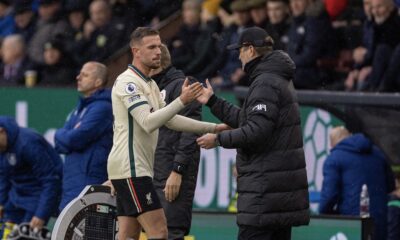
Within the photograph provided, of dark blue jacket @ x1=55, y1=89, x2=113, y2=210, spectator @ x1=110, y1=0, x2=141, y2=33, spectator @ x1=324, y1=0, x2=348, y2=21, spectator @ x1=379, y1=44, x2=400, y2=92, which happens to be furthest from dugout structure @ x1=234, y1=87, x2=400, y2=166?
spectator @ x1=110, y1=0, x2=141, y2=33

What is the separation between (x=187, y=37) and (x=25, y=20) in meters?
3.80

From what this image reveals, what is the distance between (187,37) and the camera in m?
17.8

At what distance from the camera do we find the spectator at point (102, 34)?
1916cm

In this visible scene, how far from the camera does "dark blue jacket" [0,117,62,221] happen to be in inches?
542

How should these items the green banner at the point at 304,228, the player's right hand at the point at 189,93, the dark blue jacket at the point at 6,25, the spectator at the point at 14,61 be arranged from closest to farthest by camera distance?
the player's right hand at the point at 189,93
the green banner at the point at 304,228
the spectator at the point at 14,61
the dark blue jacket at the point at 6,25

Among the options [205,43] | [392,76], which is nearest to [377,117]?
[392,76]

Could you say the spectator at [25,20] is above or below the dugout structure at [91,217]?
above

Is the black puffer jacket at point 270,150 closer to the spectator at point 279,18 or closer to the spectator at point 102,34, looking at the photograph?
the spectator at point 279,18

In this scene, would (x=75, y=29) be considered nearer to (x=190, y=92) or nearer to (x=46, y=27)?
(x=46, y=27)

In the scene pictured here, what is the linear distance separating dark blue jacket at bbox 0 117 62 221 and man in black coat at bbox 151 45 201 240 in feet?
8.52

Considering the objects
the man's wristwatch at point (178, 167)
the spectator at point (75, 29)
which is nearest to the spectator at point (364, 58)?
the spectator at point (75, 29)

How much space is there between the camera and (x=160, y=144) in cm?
1152

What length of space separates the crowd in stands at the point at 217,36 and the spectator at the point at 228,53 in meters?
0.01

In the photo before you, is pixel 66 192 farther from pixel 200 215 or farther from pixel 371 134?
pixel 371 134
